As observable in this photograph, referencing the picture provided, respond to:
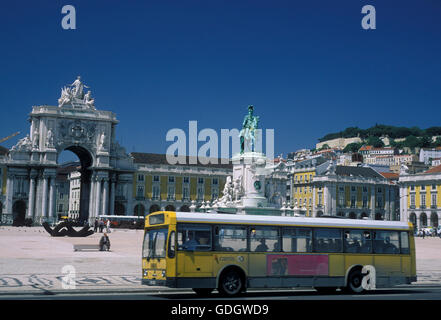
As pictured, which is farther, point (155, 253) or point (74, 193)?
point (74, 193)

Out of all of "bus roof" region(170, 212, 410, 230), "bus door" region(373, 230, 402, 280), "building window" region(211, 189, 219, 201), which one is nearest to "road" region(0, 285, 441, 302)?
"bus door" region(373, 230, 402, 280)

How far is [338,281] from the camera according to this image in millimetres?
19203

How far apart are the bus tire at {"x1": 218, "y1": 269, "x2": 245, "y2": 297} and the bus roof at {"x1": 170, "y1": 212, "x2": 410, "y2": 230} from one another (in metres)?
1.48

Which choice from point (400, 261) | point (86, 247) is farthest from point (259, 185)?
point (400, 261)

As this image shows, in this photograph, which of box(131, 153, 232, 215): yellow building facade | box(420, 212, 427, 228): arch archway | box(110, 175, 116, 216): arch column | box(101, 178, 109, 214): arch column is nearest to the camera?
box(101, 178, 109, 214): arch column

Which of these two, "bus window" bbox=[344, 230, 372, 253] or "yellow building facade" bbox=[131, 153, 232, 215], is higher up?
"yellow building facade" bbox=[131, 153, 232, 215]

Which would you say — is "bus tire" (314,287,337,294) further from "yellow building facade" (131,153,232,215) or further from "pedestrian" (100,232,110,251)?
"yellow building facade" (131,153,232,215)

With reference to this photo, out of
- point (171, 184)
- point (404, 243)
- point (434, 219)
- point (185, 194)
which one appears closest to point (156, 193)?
point (171, 184)

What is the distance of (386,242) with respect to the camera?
20062 mm

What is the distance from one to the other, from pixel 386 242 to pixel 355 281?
1679 millimetres

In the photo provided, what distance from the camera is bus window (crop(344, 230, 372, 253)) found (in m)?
19.5

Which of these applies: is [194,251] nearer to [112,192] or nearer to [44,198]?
[44,198]

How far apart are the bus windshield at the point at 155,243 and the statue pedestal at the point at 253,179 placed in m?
39.0
